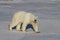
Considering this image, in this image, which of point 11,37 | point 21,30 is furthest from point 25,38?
point 21,30

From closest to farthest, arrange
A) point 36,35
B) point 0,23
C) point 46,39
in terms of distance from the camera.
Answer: point 46,39
point 36,35
point 0,23

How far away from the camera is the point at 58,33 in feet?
37.0

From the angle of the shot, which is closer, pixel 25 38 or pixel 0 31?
pixel 25 38

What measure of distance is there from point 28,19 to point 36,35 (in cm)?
66

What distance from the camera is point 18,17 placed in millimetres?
11297

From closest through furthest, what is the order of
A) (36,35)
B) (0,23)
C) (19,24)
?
(36,35), (19,24), (0,23)

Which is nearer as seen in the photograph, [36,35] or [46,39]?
[46,39]

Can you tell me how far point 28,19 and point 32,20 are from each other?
158 millimetres

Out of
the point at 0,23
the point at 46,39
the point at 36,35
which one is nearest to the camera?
the point at 46,39

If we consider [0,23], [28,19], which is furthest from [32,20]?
[0,23]

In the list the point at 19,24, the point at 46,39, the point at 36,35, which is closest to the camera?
the point at 46,39

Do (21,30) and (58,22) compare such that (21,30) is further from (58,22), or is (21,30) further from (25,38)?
(58,22)

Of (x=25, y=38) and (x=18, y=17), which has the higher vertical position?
(x=18, y=17)

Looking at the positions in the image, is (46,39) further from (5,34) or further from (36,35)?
(5,34)
